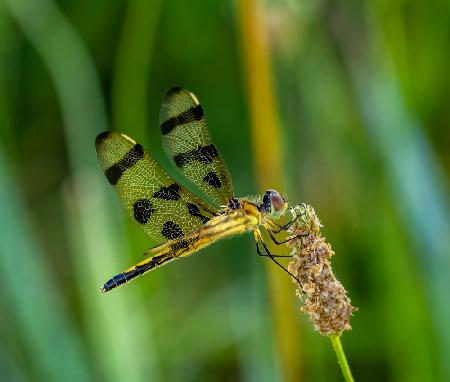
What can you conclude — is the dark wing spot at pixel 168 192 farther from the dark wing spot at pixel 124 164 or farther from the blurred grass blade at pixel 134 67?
the blurred grass blade at pixel 134 67

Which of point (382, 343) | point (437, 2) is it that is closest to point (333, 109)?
point (437, 2)

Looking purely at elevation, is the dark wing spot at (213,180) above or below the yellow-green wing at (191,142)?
below

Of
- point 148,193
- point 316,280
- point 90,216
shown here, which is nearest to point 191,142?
→ point 148,193

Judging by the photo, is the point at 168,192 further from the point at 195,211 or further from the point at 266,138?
the point at 266,138

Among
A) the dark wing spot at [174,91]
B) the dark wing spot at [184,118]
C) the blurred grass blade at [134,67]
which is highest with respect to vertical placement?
the blurred grass blade at [134,67]

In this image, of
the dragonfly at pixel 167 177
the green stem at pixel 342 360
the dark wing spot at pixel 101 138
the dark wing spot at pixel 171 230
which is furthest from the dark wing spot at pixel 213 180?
the green stem at pixel 342 360

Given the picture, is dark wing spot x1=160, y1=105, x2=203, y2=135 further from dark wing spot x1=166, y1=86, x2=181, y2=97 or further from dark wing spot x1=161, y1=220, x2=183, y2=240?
dark wing spot x1=161, y1=220, x2=183, y2=240

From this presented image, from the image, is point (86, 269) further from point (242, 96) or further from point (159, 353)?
point (242, 96)

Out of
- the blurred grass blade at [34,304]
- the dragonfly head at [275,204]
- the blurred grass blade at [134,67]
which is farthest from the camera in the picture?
the blurred grass blade at [134,67]
